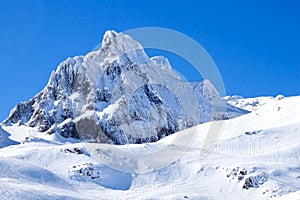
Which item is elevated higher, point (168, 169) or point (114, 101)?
point (114, 101)

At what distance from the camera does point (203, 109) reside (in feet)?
510

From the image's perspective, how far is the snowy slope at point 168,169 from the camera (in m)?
44.3

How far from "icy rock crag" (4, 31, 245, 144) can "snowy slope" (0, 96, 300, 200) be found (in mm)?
49680

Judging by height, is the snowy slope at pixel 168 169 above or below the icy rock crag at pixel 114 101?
below

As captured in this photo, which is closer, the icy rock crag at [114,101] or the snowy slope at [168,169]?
the snowy slope at [168,169]

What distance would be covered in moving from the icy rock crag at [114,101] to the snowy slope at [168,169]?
49.7 m

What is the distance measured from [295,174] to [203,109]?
107396mm

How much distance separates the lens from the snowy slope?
145ft

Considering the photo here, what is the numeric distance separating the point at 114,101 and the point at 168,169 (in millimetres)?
71723

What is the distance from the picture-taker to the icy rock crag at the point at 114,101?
116 meters

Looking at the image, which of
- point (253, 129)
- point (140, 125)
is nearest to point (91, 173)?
point (253, 129)

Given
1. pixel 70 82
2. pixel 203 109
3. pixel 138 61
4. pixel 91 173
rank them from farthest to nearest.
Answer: pixel 203 109 → pixel 138 61 → pixel 70 82 → pixel 91 173

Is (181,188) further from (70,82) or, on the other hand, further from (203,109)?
(203,109)

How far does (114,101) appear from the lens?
122875 mm
